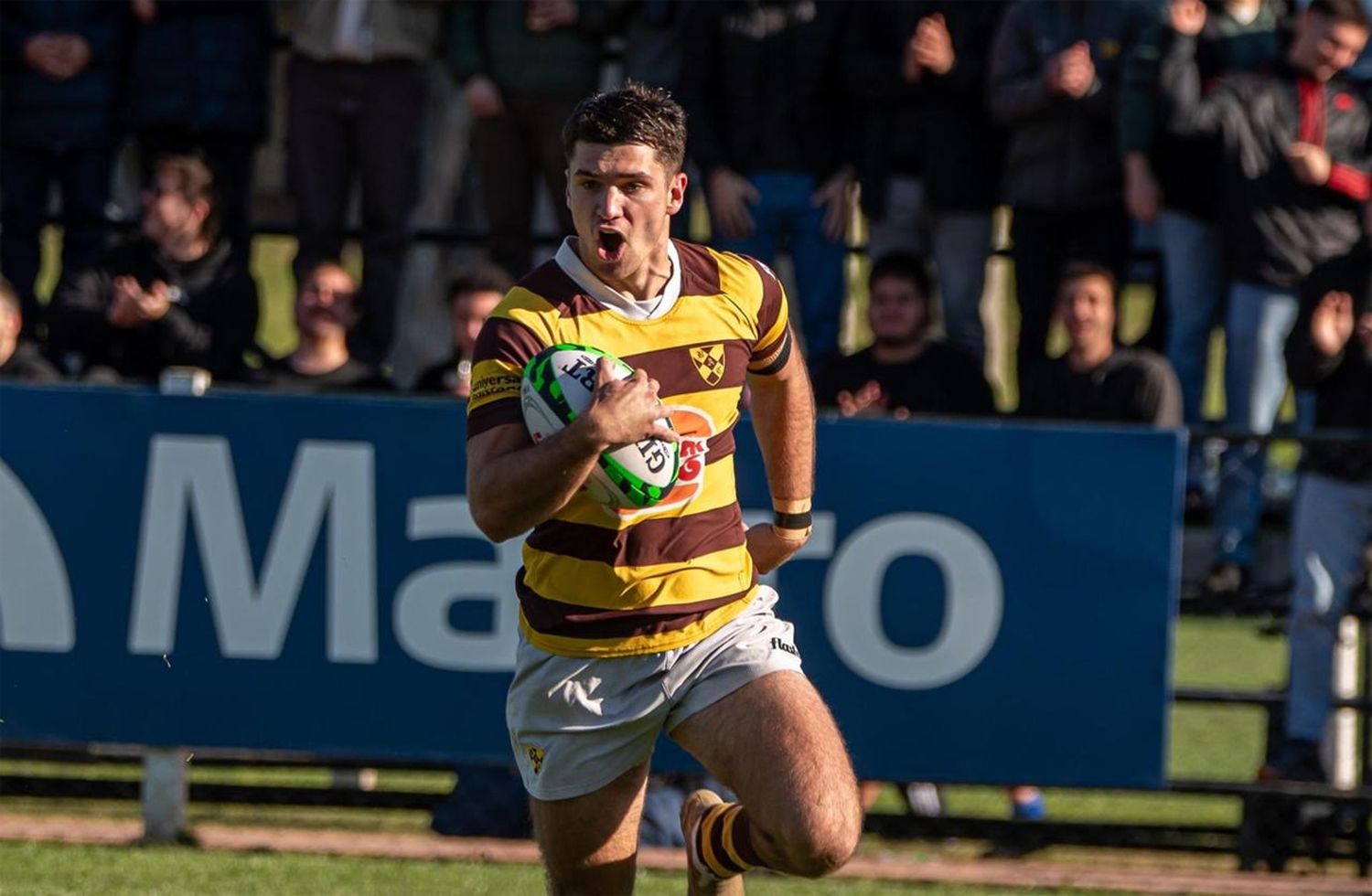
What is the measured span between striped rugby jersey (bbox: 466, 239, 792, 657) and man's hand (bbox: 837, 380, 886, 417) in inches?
123

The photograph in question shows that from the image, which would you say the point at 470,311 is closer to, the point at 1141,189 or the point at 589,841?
the point at 1141,189

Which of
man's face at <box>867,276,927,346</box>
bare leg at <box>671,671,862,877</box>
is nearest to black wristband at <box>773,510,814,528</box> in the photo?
bare leg at <box>671,671,862,877</box>

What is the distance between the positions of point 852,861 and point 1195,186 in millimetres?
3246

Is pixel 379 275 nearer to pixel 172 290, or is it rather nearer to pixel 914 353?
pixel 172 290

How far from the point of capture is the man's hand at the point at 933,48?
913 centimetres

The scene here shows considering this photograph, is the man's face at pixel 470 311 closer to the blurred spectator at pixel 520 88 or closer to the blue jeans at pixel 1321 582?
the blurred spectator at pixel 520 88

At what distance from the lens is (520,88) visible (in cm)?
961

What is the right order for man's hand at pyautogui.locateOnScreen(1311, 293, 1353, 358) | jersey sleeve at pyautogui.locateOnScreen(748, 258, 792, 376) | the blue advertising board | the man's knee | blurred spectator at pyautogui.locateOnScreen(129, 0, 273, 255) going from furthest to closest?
blurred spectator at pyautogui.locateOnScreen(129, 0, 273, 255), man's hand at pyautogui.locateOnScreen(1311, 293, 1353, 358), the blue advertising board, jersey sleeve at pyautogui.locateOnScreen(748, 258, 792, 376), the man's knee

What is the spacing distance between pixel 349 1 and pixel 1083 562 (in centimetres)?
425

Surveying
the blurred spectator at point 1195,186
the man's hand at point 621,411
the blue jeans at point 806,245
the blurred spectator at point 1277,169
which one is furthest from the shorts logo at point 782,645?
the blurred spectator at point 1277,169

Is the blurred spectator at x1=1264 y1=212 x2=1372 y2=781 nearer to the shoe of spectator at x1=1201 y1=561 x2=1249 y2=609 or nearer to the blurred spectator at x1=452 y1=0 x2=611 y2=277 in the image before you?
the shoe of spectator at x1=1201 y1=561 x2=1249 y2=609

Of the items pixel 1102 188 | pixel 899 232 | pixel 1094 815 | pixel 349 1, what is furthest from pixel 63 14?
pixel 1094 815

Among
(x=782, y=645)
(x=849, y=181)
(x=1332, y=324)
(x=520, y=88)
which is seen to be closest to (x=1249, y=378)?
(x=1332, y=324)

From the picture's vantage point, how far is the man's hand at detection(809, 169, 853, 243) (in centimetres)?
923
